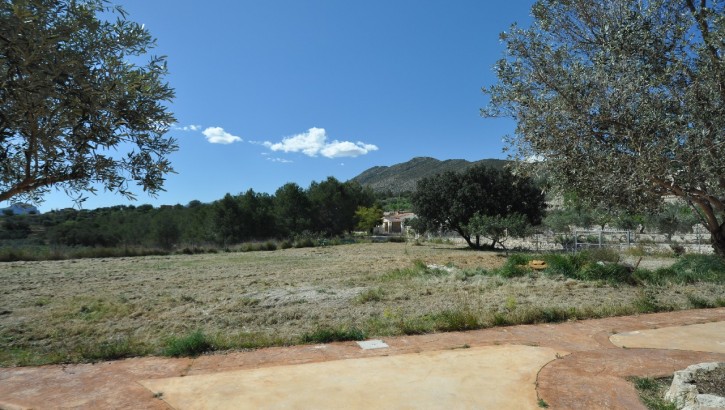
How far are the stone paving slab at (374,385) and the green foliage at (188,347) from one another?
1.24m

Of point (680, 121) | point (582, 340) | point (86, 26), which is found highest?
point (86, 26)

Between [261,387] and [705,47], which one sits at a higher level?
[705,47]

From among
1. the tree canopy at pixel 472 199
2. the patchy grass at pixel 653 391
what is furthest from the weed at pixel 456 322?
the tree canopy at pixel 472 199

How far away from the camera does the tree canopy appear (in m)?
34.8

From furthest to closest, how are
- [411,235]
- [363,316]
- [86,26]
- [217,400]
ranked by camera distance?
[411,235]
[363,316]
[217,400]
[86,26]

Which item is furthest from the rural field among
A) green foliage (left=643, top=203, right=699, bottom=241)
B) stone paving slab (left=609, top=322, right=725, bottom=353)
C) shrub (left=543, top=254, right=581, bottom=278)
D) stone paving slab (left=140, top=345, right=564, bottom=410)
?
green foliage (left=643, top=203, right=699, bottom=241)

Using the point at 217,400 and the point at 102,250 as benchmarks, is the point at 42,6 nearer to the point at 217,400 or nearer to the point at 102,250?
the point at 217,400

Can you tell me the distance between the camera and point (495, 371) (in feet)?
18.9

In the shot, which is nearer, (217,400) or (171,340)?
(217,400)

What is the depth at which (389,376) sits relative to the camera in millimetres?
5523

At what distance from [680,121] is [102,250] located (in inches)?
1443

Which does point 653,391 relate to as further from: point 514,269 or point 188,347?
point 514,269

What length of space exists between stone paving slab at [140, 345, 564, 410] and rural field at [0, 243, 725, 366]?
1.53 m

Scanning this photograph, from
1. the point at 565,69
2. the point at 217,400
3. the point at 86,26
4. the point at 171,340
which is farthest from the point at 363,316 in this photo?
the point at 86,26
